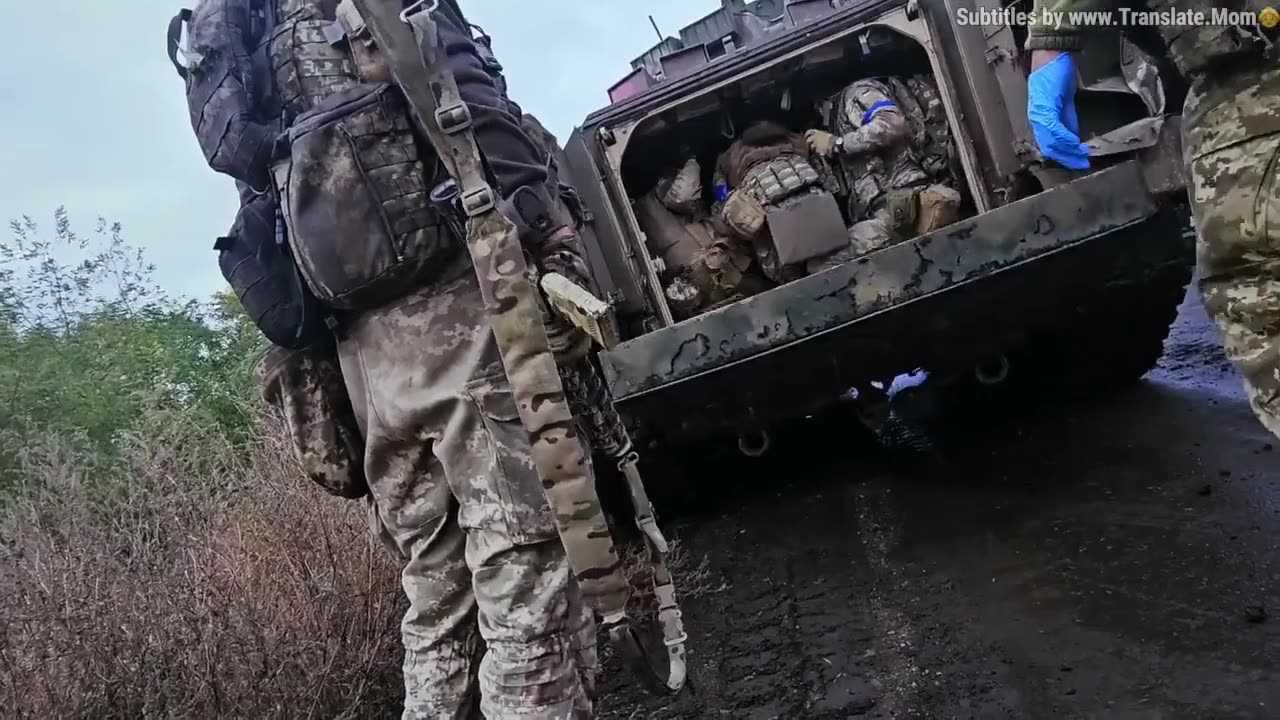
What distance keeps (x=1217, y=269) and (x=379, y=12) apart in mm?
1533

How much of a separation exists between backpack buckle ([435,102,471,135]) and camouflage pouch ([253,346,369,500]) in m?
0.62

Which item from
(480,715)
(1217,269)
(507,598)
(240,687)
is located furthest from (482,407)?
(1217,269)

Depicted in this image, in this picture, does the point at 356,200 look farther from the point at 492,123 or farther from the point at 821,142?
the point at 821,142

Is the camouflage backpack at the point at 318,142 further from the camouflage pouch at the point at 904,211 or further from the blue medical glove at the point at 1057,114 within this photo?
the camouflage pouch at the point at 904,211

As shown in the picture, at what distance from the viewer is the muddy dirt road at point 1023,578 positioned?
2.12m

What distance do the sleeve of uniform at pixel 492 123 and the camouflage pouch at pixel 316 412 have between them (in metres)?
0.58

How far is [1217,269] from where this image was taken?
1724 millimetres

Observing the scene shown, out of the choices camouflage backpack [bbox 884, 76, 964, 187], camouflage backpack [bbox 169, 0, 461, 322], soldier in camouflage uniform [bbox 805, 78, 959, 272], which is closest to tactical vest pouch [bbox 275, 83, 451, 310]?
camouflage backpack [bbox 169, 0, 461, 322]

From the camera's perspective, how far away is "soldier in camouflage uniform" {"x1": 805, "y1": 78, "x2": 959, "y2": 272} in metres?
3.64

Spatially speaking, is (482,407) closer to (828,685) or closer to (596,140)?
(828,685)

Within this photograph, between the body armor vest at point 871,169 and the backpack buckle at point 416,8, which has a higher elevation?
the backpack buckle at point 416,8

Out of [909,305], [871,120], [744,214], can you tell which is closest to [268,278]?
[909,305]

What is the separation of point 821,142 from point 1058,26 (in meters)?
2.08

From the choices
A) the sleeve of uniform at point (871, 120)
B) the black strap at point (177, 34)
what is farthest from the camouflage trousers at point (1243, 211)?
the sleeve of uniform at point (871, 120)
